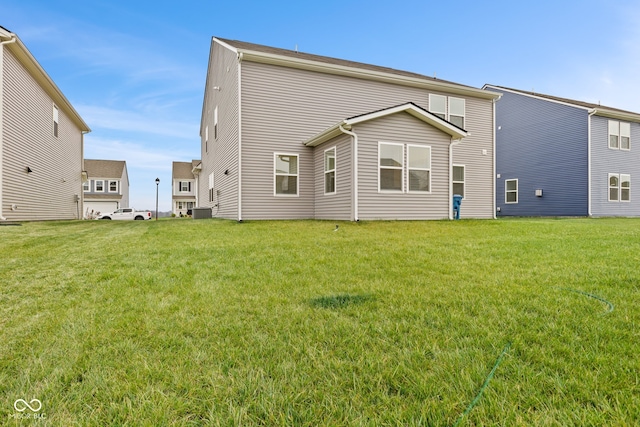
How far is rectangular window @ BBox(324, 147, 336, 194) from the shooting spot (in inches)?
389

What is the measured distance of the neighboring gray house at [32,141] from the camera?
9844mm

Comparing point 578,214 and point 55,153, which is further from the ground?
point 55,153

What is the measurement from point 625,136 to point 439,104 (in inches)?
407

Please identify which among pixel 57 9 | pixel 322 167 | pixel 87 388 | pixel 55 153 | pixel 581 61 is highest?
pixel 57 9

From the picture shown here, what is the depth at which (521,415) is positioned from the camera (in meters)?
1.20

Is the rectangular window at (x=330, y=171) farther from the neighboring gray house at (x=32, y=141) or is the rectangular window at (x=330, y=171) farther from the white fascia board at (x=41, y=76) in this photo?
the white fascia board at (x=41, y=76)

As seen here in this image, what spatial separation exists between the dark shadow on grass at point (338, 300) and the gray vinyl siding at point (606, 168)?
16.8 metres

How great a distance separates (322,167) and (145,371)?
9.33m

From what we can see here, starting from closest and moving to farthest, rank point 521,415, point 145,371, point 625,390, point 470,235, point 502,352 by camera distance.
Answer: point 521,415, point 625,390, point 145,371, point 502,352, point 470,235

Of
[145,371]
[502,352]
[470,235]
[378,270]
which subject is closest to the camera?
[145,371]

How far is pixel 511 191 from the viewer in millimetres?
17922

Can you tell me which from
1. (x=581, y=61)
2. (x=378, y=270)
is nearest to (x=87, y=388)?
(x=378, y=270)

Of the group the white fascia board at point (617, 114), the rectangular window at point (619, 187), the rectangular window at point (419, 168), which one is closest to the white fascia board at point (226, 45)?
the rectangular window at point (419, 168)

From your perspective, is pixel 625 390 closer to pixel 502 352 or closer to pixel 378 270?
pixel 502 352
